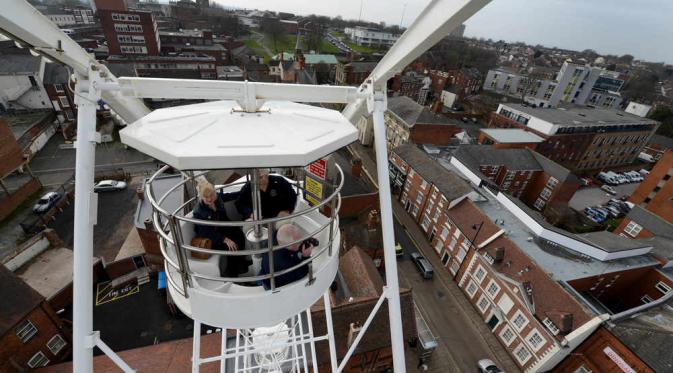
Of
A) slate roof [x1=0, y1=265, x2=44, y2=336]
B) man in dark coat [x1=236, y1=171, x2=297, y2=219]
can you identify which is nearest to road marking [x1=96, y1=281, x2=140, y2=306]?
slate roof [x1=0, y1=265, x2=44, y2=336]

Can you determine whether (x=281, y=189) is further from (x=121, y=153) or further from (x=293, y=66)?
(x=293, y=66)

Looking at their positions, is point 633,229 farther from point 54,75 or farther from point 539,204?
point 54,75

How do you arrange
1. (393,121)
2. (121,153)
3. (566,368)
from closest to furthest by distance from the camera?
(566,368)
(121,153)
(393,121)

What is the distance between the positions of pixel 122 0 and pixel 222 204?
92.4 m

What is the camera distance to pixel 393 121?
39156 mm

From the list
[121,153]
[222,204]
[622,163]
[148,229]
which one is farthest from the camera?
[622,163]

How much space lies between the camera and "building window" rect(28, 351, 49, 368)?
13289 mm

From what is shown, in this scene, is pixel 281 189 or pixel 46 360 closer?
pixel 281 189

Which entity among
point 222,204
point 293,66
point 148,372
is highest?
point 222,204

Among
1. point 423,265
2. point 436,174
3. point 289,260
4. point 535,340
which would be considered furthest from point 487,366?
point 289,260

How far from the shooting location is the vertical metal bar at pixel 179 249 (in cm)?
339

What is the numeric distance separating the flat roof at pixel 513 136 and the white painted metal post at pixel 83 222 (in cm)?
3927

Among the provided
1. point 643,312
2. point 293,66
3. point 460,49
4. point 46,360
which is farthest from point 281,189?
point 460,49

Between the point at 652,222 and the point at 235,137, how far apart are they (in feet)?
115
